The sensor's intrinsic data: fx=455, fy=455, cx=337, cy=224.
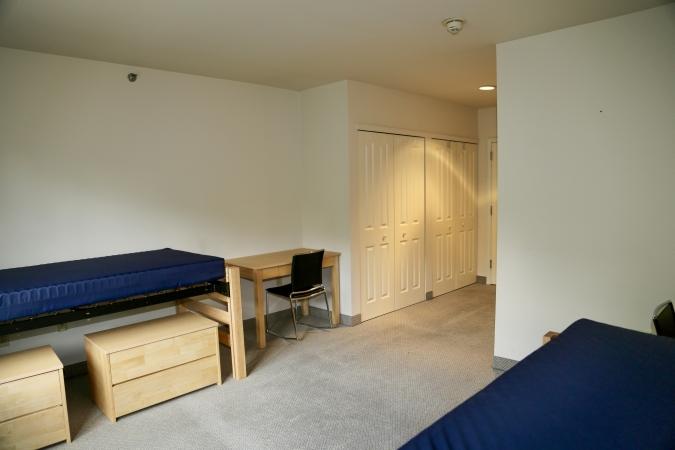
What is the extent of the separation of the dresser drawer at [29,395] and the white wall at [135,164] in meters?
0.88

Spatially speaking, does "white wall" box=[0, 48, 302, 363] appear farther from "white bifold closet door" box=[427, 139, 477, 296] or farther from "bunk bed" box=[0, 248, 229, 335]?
"white bifold closet door" box=[427, 139, 477, 296]

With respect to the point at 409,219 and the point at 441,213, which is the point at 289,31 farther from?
the point at 441,213

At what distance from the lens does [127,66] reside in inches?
145

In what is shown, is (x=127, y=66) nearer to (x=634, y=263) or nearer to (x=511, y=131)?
(x=511, y=131)

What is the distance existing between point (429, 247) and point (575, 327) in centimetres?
320

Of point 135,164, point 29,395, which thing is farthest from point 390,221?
point 29,395

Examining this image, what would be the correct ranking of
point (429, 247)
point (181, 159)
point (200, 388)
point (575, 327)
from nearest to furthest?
point (575, 327) → point (200, 388) → point (181, 159) → point (429, 247)

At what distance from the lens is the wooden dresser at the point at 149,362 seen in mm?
2793

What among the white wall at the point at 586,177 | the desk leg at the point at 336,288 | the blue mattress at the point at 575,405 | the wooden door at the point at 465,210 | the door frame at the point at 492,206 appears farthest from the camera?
the door frame at the point at 492,206

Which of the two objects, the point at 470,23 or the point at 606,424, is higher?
the point at 470,23

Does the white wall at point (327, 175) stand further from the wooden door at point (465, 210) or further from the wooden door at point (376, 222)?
the wooden door at point (465, 210)

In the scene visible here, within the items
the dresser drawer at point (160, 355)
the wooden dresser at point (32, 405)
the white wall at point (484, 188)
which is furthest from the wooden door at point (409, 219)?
the wooden dresser at point (32, 405)

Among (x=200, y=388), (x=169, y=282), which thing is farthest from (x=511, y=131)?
(x=200, y=388)

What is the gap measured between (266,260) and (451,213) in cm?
260
